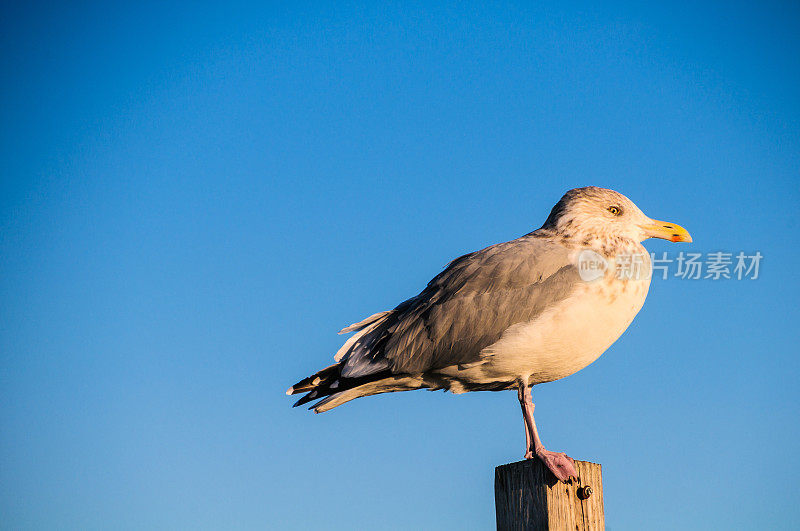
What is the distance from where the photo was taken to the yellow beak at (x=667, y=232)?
762cm

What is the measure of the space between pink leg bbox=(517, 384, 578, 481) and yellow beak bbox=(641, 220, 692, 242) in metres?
2.13

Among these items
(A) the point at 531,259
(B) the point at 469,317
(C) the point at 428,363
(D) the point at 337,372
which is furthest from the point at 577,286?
(D) the point at 337,372

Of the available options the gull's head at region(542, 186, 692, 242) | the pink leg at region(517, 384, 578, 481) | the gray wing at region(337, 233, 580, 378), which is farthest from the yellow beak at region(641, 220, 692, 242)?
the pink leg at region(517, 384, 578, 481)

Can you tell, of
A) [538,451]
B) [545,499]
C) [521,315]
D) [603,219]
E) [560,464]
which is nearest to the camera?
[545,499]

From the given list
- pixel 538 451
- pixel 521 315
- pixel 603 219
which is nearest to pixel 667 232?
pixel 603 219

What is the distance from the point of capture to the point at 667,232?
7629 mm

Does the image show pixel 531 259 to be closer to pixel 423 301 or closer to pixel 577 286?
pixel 577 286

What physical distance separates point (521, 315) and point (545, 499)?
204 cm

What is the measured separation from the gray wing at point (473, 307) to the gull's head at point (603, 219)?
0.36 m

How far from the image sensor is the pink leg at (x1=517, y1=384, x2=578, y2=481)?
5191mm

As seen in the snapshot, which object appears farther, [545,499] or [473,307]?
[473,307]

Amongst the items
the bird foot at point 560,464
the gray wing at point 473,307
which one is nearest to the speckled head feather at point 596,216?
the gray wing at point 473,307

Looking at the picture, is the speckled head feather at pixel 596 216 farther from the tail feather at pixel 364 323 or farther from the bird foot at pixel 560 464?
the bird foot at pixel 560 464

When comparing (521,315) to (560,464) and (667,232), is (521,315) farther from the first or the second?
(667,232)
